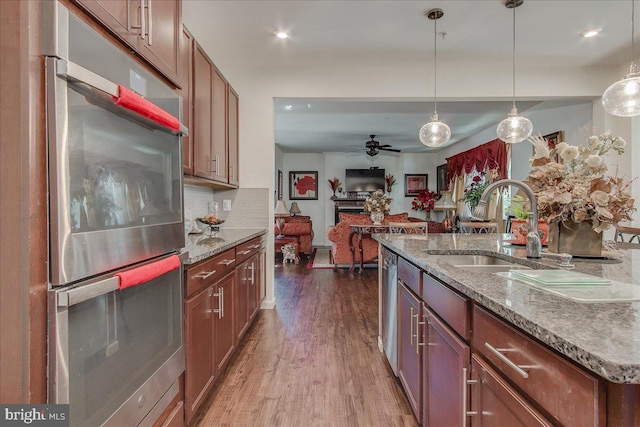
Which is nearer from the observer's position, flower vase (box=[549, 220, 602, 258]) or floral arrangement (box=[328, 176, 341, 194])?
flower vase (box=[549, 220, 602, 258])

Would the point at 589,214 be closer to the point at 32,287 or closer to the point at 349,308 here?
the point at 32,287

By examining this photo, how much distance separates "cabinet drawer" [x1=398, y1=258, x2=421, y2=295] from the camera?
1546mm

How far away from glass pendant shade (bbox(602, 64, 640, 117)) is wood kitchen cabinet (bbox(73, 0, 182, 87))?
2.69 metres

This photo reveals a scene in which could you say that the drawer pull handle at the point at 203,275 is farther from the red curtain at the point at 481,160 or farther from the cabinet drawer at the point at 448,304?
the red curtain at the point at 481,160

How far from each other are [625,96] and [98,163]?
9.84 ft

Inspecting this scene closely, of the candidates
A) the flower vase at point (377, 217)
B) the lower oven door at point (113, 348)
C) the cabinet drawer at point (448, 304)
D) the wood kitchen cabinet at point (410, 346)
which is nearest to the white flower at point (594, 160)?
the cabinet drawer at point (448, 304)

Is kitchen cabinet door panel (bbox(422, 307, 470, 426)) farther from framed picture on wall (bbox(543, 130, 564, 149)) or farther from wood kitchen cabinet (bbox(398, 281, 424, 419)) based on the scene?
framed picture on wall (bbox(543, 130, 564, 149))

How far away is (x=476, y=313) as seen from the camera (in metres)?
0.98

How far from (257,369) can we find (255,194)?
1.87 meters

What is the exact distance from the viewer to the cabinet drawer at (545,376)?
0.57 metres

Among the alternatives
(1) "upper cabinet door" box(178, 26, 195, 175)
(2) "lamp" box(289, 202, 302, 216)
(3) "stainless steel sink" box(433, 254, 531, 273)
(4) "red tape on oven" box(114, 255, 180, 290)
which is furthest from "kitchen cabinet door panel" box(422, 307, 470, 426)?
(2) "lamp" box(289, 202, 302, 216)

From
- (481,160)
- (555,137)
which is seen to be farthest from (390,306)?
(481,160)

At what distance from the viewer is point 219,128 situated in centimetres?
282

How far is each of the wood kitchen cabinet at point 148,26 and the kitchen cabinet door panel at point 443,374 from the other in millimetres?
1525
